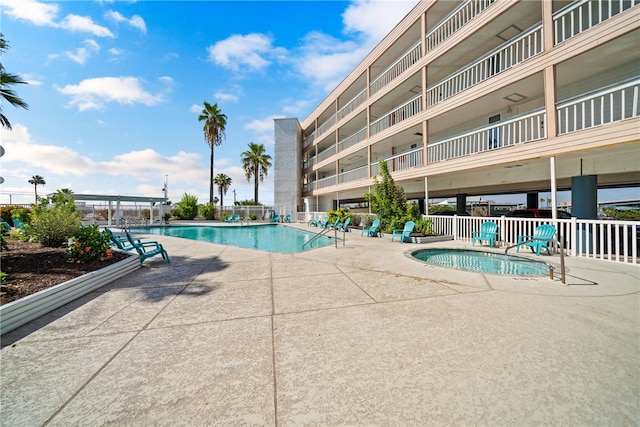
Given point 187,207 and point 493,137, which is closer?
point 493,137

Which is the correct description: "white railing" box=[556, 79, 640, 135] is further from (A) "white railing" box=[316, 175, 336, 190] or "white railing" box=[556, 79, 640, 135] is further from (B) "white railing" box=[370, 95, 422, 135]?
(A) "white railing" box=[316, 175, 336, 190]

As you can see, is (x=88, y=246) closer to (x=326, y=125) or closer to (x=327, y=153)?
(x=327, y=153)

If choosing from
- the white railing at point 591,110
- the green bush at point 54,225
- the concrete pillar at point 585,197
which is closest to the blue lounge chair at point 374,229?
the concrete pillar at point 585,197

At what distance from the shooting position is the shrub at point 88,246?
20.5ft

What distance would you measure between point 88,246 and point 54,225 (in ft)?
11.6

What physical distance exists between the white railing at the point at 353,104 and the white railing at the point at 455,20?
6330 millimetres

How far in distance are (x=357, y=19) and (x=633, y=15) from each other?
915 cm

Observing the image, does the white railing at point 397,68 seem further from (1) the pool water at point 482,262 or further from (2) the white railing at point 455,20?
(1) the pool water at point 482,262

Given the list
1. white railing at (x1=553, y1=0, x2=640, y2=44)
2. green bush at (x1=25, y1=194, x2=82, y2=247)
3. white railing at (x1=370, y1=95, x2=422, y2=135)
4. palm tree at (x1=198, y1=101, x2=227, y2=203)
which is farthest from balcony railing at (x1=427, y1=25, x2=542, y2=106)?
palm tree at (x1=198, y1=101, x2=227, y2=203)

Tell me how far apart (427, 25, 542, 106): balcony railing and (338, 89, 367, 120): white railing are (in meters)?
7.30

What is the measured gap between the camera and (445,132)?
51.2 feet

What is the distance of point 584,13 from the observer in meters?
9.21

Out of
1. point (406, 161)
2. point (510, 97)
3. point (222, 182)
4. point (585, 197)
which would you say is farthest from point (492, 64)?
point (222, 182)

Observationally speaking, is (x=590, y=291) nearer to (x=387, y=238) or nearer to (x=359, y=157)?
(x=387, y=238)
